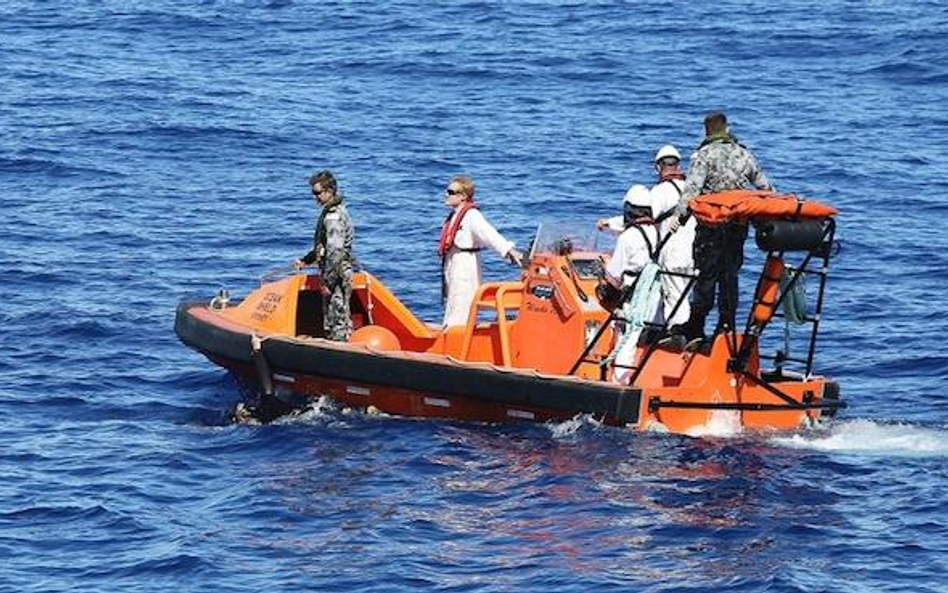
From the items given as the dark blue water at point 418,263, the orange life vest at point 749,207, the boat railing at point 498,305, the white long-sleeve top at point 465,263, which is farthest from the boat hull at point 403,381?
the orange life vest at point 749,207

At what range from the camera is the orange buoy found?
58.9 ft

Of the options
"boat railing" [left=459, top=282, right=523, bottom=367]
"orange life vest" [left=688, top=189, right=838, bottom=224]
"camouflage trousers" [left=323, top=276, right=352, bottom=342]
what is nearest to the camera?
"orange life vest" [left=688, top=189, right=838, bottom=224]

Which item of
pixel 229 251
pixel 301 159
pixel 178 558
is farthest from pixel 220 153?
pixel 178 558

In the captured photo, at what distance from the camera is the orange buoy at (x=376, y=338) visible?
1795 cm

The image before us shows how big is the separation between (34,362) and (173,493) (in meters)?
4.34

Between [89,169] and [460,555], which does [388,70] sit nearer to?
[89,169]

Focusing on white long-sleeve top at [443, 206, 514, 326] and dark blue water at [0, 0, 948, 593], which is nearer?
dark blue water at [0, 0, 948, 593]

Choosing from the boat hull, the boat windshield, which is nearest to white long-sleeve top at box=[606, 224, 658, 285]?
the boat windshield

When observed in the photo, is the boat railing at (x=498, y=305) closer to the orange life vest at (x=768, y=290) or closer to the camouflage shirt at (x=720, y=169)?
the camouflage shirt at (x=720, y=169)

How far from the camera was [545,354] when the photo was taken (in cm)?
1720

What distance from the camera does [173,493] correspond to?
15547mm

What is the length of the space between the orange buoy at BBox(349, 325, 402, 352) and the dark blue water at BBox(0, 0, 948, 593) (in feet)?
2.25

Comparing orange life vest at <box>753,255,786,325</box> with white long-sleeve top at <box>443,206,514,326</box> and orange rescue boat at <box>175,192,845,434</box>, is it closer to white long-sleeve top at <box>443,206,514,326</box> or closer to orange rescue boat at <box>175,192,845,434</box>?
orange rescue boat at <box>175,192,845,434</box>

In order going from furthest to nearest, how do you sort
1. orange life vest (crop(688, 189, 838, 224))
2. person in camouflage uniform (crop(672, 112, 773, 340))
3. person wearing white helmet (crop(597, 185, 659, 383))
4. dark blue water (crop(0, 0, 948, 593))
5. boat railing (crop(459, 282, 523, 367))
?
boat railing (crop(459, 282, 523, 367))
person wearing white helmet (crop(597, 185, 659, 383))
person in camouflage uniform (crop(672, 112, 773, 340))
orange life vest (crop(688, 189, 838, 224))
dark blue water (crop(0, 0, 948, 593))
